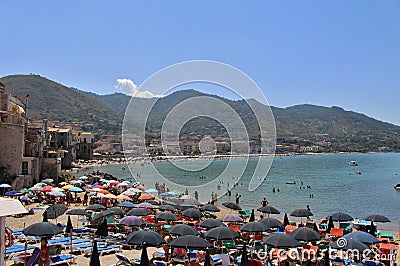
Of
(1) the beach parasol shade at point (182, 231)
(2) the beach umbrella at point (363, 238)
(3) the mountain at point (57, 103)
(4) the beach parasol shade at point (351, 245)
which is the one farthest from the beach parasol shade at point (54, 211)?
(3) the mountain at point (57, 103)

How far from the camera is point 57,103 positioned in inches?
6147

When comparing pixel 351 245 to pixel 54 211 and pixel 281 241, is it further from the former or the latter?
pixel 54 211

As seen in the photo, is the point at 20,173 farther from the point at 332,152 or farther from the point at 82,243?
the point at 332,152

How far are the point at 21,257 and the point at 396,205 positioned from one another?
107 ft

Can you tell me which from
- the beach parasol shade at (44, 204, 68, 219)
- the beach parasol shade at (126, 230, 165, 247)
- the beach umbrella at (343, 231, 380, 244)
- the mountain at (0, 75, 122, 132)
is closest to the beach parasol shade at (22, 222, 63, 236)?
the beach parasol shade at (126, 230, 165, 247)

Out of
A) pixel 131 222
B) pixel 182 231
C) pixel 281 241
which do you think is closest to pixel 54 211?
pixel 131 222

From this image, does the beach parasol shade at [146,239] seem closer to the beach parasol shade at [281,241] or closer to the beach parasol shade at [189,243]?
the beach parasol shade at [189,243]

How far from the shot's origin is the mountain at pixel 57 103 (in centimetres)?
14438

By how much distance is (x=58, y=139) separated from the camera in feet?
187

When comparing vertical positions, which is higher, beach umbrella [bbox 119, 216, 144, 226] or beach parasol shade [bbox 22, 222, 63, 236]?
beach parasol shade [bbox 22, 222, 63, 236]

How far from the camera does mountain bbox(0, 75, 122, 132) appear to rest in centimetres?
14438

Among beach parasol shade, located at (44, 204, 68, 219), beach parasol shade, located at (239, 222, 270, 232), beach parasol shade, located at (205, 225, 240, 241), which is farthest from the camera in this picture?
beach parasol shade, located at (44, 204, 68, 219)

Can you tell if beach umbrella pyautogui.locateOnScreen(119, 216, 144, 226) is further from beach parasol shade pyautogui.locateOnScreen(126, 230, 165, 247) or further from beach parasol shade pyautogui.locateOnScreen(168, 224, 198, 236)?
beach parasol shade pyautogui.locateOnScreen(126, 230, 165, 247)

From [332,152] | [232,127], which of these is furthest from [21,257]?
[332,152]
